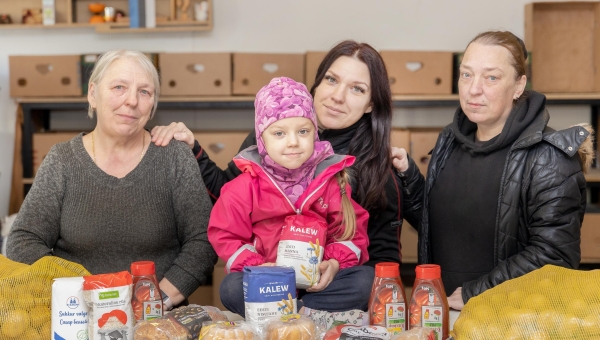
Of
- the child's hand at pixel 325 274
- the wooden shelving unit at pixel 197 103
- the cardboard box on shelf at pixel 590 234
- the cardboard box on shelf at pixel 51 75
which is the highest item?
the cardboard box on shelf at pixel 51 75

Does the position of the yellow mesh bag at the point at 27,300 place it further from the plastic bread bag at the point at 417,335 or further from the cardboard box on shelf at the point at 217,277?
the cardboard box on shelf at the point at 217,277

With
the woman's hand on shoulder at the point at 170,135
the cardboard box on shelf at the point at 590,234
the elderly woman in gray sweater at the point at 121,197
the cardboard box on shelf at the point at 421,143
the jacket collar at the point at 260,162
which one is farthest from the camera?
the cardboard box on shelf at the point at 421,143

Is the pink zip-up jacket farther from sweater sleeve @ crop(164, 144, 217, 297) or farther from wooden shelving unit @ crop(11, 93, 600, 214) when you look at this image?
wooden shelving unit @ crop(11, 93, 600, 214)

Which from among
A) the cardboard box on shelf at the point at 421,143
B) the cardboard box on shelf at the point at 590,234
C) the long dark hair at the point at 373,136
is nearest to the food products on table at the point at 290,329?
the long dark hair at the point at 373,136

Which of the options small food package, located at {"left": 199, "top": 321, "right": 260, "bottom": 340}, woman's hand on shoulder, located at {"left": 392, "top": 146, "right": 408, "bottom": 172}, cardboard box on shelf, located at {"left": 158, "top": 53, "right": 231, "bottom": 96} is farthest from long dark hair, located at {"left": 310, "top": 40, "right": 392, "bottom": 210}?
cardboard box on shelf, located at {"left": 158, "top": 53, "right": 231, "bottom": 96}

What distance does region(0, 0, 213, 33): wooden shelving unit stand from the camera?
13.8 feet

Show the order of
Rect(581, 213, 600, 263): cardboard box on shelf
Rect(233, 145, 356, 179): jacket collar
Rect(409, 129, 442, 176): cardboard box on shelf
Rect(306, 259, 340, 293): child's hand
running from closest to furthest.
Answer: Rect(306, 259, 340, 293): child's hand, Rect(233, 145, 356, 179): jacket collar, Rect(581, 213, 600, 263): cardboard box on shelf, Rect(409, 129, 442, 176): cardboard box on shelf

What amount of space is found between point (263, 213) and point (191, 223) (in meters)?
0.42

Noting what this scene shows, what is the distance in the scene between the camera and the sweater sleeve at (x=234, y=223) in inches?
73.7

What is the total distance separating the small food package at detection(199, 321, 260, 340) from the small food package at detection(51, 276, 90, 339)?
261 millimetres

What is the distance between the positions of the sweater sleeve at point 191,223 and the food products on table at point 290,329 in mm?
725

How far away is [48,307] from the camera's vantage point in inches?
62.3

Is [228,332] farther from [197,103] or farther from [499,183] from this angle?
[197,103]

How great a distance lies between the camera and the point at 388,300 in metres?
1.60
